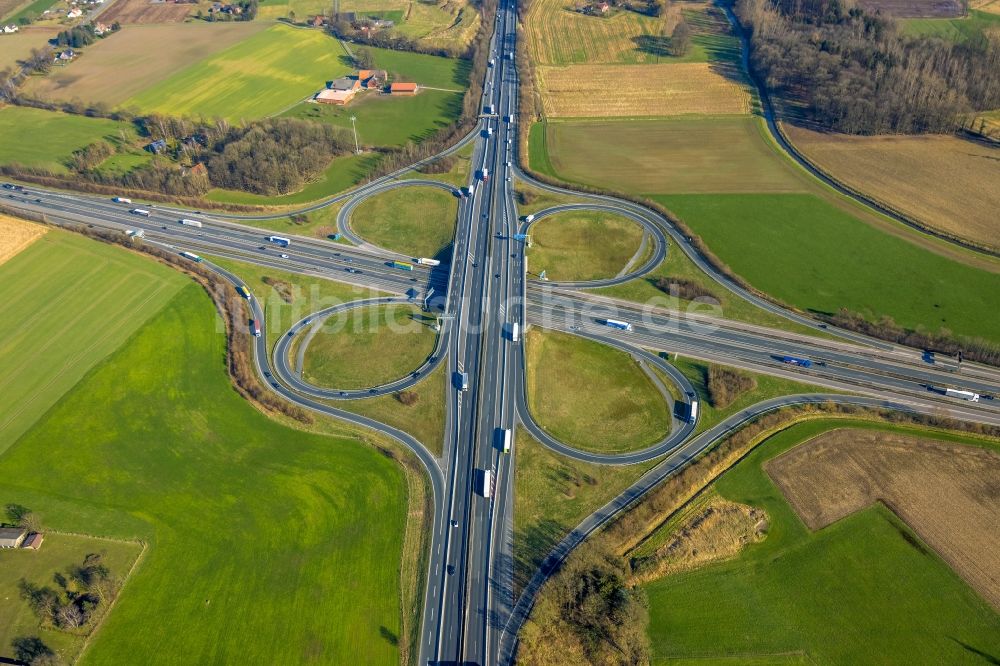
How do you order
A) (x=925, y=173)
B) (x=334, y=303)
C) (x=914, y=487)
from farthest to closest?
(x=925, y=173)
(x=334, y=303)
(x=914, y=487)

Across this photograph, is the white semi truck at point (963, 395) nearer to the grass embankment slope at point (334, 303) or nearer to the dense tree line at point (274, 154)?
the grass embankment slope at point (334, 303)

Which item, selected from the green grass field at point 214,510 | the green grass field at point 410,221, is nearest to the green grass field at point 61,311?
the green grass field at point 214,510

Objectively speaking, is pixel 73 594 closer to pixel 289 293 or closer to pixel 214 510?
pixel 214 510

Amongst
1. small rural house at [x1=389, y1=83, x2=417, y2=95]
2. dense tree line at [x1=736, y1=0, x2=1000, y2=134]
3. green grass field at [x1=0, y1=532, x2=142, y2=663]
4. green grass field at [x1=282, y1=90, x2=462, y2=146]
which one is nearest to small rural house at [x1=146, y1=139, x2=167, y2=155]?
green grass field at [x1=282, y1=90, x2=462, y2=146]

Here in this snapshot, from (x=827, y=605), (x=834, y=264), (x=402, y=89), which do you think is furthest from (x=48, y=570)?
(x=402, y=89)

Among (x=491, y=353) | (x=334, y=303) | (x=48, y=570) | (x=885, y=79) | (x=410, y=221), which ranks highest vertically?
(x=885, y=79)
